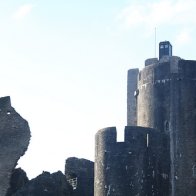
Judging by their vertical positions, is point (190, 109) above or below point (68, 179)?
above

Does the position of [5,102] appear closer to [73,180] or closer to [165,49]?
[73,180]

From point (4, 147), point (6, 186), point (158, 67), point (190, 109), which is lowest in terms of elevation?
point (6, 186)

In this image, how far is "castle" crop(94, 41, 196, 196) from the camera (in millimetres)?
23891

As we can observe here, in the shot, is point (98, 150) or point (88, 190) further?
point (88, 190)

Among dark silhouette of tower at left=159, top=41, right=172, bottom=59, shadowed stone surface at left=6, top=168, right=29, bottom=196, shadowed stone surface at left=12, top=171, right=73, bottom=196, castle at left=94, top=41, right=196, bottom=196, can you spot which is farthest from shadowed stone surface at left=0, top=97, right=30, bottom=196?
dark silhouette of tower at left=159, top=41, right=172, bottom=59

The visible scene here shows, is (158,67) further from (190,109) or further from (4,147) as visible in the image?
(4,147)

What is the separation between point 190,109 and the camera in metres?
25.1

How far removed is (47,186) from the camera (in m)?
25.4

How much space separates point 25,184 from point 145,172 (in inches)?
192

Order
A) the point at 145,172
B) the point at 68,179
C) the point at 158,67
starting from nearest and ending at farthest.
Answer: the point at 145,172 < the point at 158,67 < the point at 68,179

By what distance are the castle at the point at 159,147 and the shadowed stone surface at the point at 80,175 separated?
3.02 m

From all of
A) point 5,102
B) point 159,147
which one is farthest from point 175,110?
point 5,102

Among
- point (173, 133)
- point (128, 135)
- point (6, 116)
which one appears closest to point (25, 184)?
point (6, 116)

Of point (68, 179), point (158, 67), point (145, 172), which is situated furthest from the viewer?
point (68, 179)
